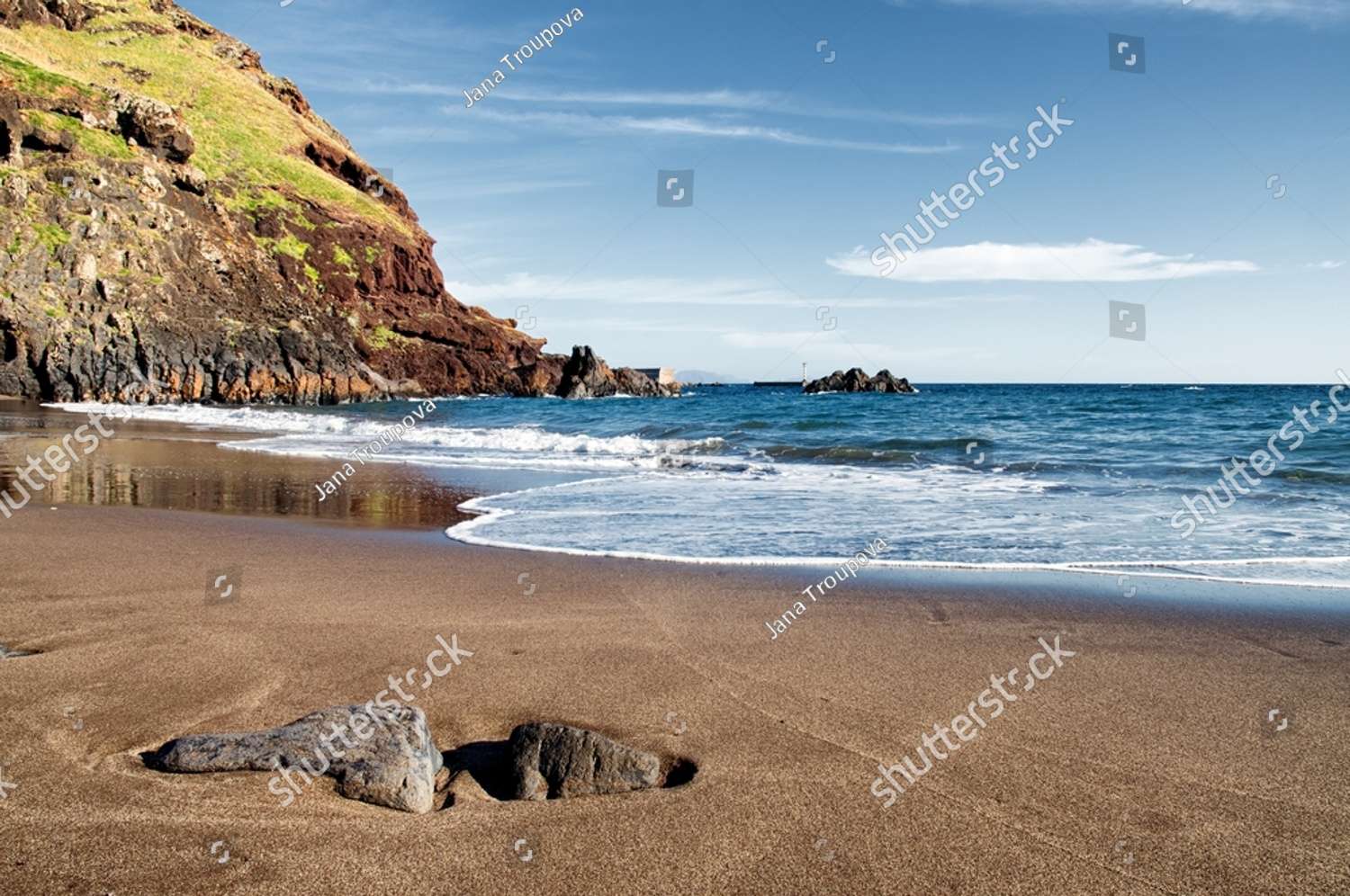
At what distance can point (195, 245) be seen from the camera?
52344 mm

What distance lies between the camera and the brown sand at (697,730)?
9.31ft

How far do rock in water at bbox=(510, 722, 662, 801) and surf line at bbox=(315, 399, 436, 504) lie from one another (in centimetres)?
979

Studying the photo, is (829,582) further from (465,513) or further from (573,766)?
(465,513)

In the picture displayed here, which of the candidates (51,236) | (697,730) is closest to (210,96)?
(51,236)

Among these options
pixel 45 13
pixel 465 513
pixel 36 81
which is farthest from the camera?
pixel 45 13

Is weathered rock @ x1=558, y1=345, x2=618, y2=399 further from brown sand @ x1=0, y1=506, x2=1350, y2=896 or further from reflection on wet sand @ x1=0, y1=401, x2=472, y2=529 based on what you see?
brown sand @ x1=0, y1=506, x2=1350, y2=896

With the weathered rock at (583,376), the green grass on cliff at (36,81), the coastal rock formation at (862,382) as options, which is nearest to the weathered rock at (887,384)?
the coastal rock formation at (862,382)

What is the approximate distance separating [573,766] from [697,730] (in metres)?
0.80

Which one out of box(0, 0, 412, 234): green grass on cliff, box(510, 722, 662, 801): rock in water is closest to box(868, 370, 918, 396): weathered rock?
box(0, 0, 412, 234): green grass on cliff

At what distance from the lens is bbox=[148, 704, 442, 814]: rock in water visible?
319 cm

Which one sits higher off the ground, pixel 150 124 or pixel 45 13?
pixel 45 13

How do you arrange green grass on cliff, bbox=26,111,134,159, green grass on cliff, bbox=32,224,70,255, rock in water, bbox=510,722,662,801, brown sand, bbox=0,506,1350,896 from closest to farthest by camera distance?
1. brown sand, bbox=0,506,1350,896
2. rock in water, bbox=510,722,662,801
3. green grass on cliff, bbox=32,224,70,255
4. green grass on cliff, bbox=26,111,134,159

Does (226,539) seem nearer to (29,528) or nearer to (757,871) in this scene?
(29,528)

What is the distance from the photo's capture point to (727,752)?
3754 mm
